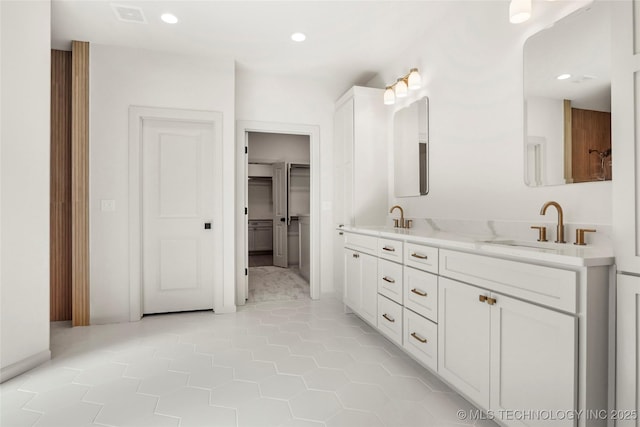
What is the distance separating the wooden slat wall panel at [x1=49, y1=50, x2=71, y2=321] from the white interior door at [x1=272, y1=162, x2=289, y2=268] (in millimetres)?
3566

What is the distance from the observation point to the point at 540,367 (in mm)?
1354

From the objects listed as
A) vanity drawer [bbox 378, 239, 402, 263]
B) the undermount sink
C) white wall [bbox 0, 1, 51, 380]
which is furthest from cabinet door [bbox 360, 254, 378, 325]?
white wall [bbox 0, 1, 51, 380]

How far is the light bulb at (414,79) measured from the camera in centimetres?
313

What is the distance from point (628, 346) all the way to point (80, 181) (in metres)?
4.07

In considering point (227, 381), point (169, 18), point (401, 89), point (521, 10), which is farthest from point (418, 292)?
point (169, 18)

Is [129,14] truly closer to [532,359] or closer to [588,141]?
[588,141]

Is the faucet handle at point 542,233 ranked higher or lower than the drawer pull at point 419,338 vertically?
higher

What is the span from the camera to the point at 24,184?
7.63 feet

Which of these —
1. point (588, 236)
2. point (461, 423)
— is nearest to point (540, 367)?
point (461, 423)

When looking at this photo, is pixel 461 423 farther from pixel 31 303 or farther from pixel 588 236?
pixel 31 303

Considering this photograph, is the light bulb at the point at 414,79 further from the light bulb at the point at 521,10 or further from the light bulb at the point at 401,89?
the light bulb at the point at 521,10

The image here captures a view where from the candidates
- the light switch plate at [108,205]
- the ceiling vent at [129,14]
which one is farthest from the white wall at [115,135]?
the ceiling vent at [129,14]

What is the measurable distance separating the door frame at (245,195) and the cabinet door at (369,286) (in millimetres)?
1231

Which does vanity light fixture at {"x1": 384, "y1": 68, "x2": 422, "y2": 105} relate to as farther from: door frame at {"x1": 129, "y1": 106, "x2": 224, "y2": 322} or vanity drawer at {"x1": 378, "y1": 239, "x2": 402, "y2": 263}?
door frame at {"x1": 129, "y1": 106, "x2": 224, "y2": 322}
